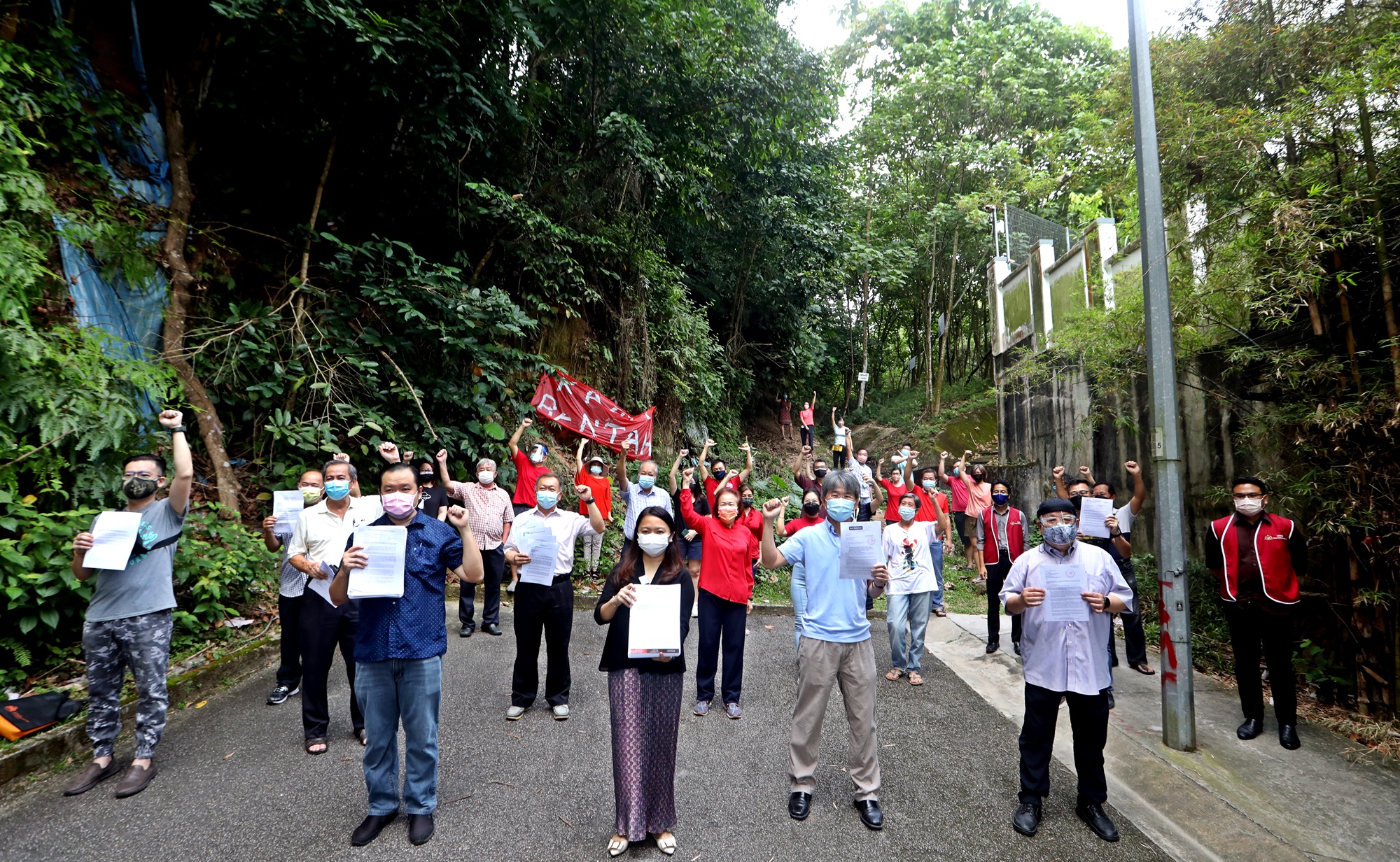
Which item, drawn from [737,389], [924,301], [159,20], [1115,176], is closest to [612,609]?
[1115,176]

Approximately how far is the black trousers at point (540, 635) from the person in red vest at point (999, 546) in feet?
15.1

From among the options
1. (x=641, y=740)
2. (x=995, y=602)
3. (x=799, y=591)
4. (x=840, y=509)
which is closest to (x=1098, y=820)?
(x=799, y=591)

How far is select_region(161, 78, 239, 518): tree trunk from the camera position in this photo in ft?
24.6

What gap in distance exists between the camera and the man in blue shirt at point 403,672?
3520 millimetres

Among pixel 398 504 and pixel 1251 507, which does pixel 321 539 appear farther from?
pixel 1251 507

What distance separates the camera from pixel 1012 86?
2028 cm

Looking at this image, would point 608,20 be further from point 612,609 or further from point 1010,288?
point 1010,288

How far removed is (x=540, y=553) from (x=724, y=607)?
163 cm

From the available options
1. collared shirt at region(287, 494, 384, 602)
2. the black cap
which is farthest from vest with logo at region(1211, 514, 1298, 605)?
collared shirt at region(287, 494, 384, 602)

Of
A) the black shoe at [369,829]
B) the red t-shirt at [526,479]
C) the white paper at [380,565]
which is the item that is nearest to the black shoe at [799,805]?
the black shoe at [369,829]

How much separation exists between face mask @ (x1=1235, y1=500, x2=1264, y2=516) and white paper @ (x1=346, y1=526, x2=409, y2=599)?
6085 mm

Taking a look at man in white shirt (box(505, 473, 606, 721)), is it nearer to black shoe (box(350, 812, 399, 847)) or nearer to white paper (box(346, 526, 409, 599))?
black shoe (box(350, 812, 399, 847))

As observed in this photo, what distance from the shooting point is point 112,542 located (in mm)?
3965

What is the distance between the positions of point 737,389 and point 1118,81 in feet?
41.8
